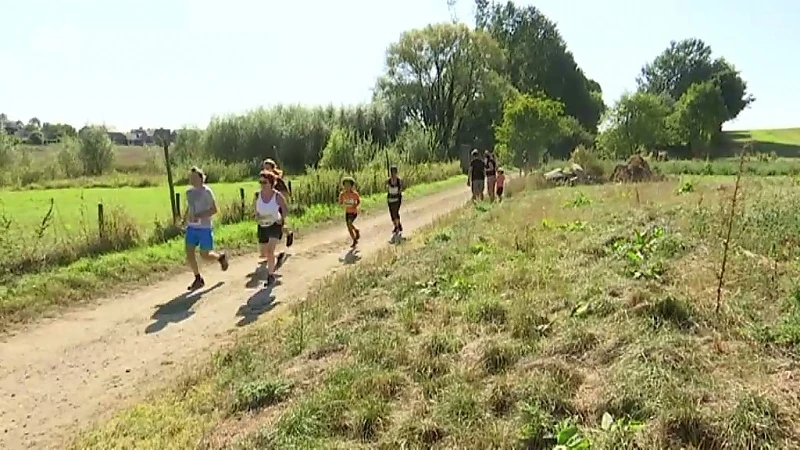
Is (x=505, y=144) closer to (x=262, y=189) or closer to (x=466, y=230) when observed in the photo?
(x=466, y=230)

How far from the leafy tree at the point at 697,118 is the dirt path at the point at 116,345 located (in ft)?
193

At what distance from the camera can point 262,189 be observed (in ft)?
34.9

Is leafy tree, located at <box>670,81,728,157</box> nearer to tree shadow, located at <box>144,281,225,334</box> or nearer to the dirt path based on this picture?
the dirt path

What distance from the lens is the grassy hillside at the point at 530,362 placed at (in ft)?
13.1

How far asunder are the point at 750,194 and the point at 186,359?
1035 centimetres

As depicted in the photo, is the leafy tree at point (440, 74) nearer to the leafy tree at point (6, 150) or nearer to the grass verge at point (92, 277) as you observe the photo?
the leafy tree at point (6, 150)

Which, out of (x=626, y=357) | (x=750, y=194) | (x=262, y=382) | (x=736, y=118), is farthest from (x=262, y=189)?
(x=736, y=118)

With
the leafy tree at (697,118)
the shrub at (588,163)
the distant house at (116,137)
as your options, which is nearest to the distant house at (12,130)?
the distant house at (116,137)

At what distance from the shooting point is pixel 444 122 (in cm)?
5341

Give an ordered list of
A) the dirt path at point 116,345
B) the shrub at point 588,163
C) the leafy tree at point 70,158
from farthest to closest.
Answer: the leafy tree at point 70,158, the shrub at point 588,163, the dirt path at point 116,345

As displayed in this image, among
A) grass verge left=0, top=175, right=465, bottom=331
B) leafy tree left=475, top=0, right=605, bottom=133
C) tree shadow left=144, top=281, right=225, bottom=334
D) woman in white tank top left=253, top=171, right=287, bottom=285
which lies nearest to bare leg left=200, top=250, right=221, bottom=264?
tree shadow left=144, top=281, right=225, bottom=334

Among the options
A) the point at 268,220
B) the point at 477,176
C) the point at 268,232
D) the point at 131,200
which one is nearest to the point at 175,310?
the point at 268,232

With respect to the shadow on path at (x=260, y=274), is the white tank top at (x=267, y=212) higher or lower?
higher

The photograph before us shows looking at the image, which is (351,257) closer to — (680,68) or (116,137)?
(116,137)
